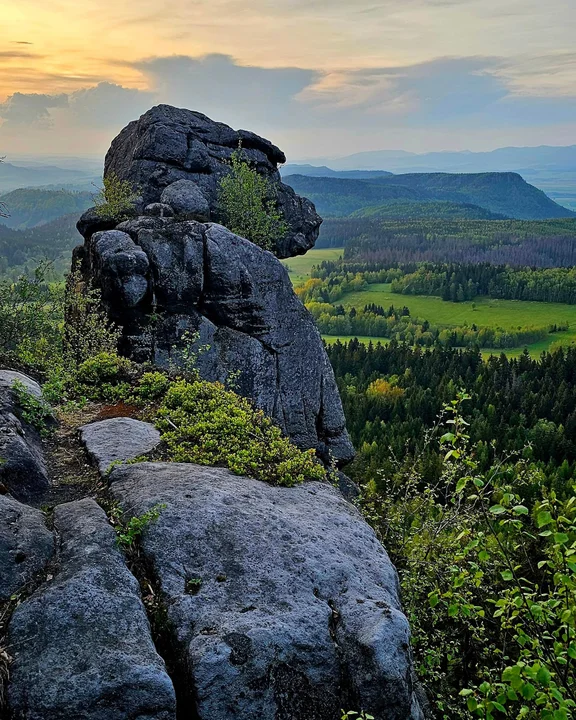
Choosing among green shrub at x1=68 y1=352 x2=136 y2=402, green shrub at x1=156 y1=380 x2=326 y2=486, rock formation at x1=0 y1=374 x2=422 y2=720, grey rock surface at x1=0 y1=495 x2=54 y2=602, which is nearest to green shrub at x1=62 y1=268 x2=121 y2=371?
green shrub at x1=68 y1=352 x2=136 y2=402

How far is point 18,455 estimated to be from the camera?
944 cm

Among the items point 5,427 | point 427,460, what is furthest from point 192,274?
point 427,460

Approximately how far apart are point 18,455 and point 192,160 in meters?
24.7

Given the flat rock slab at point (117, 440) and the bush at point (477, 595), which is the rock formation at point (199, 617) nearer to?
the bush at point (477, 595)

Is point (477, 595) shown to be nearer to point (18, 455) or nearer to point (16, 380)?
point (18, 455)

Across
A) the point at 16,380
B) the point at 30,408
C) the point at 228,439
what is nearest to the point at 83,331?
the point at 16,380

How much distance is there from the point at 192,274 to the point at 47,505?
14.9 metres

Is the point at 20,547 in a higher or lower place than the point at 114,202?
lower

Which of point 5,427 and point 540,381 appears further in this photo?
point 540,381

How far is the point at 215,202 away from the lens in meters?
30.3

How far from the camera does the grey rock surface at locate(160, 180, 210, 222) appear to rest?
26.4 metres

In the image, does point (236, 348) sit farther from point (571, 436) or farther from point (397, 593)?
point (571, 436)

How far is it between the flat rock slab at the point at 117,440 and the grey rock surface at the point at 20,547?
217 centimetres

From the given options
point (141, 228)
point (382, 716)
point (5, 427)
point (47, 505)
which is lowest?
point (382, 716)
